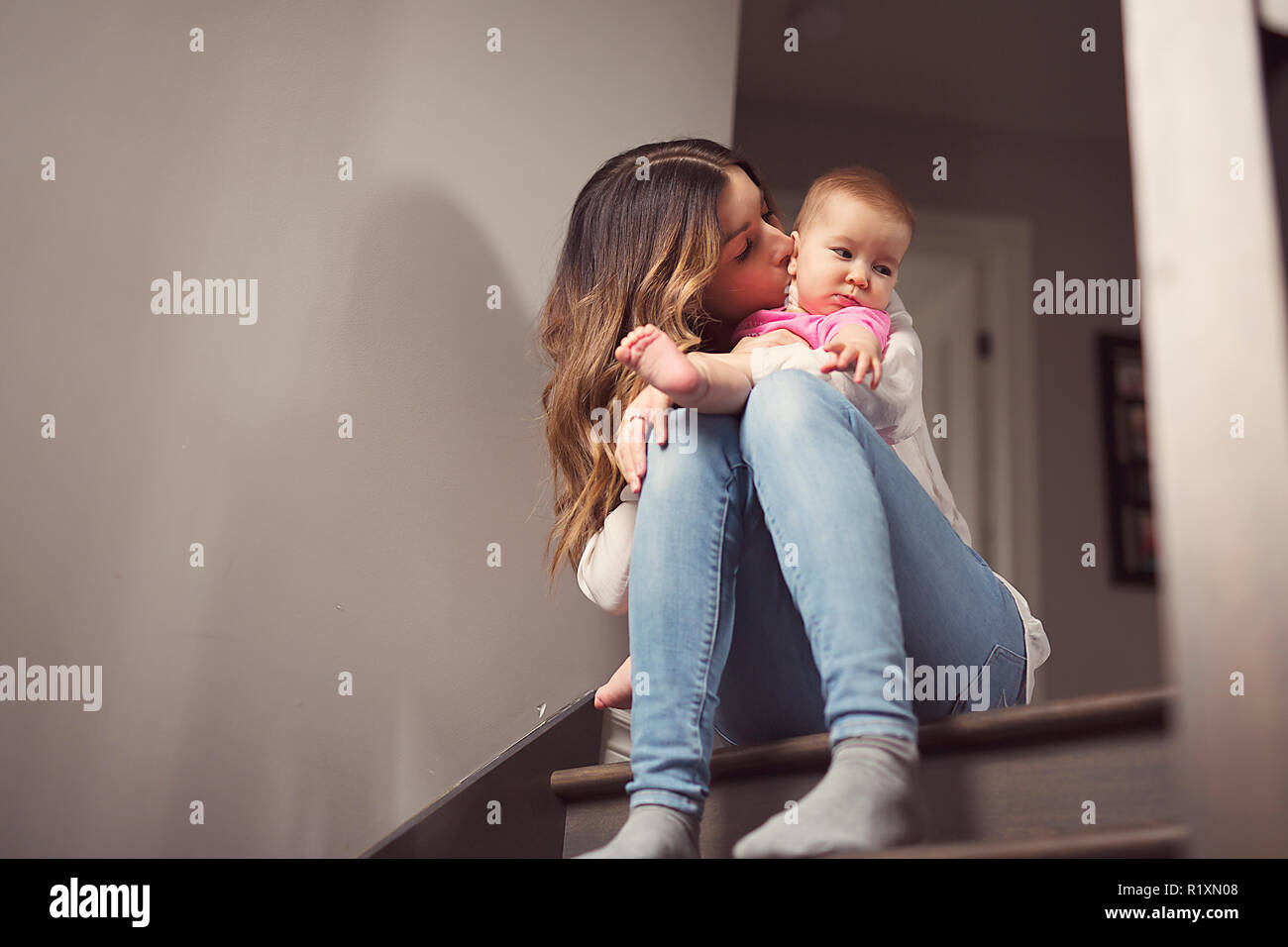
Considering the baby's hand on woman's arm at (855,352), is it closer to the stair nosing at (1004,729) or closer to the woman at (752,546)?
the woman at (752,546)

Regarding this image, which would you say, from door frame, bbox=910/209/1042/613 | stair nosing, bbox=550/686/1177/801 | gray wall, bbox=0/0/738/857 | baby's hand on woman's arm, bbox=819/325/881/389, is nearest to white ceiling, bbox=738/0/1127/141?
door frame, bbox=910/209/1042/613

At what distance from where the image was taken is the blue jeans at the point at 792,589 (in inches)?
31.0

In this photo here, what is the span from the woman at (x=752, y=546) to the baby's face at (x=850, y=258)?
2.2 inches

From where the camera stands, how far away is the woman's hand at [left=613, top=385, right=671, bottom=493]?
989 millimetres

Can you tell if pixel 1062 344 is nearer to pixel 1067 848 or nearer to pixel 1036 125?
pixel 1036 125

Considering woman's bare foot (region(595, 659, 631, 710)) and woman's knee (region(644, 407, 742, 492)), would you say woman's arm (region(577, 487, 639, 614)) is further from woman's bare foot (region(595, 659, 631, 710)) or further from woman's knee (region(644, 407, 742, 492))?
woman's knee (region(644, 407, 742, 492))

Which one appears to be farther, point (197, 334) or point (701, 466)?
point (197, 334)

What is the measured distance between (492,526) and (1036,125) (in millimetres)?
2455

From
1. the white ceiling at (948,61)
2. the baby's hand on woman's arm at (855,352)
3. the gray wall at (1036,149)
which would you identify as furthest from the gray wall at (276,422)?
the gray wall at (1036,149)

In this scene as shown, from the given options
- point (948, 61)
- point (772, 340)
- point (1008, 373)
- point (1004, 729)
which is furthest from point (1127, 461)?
point (1004, 729)

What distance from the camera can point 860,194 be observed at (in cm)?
121

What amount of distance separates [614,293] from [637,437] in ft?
0.95

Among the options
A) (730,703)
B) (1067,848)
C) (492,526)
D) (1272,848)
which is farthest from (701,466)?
→ (492,526)

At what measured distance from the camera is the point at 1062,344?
3.01m
